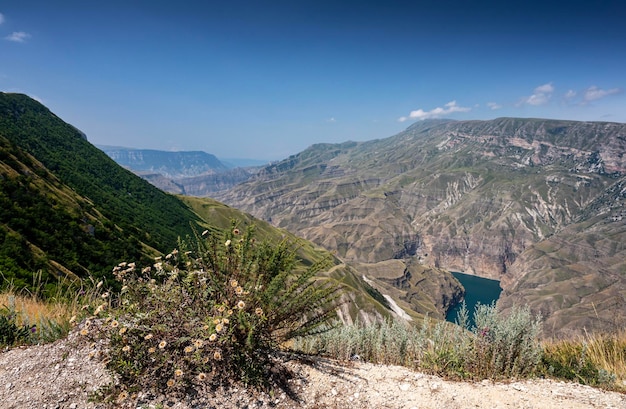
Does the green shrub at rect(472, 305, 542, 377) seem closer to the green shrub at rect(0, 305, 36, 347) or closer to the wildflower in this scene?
the wildflower

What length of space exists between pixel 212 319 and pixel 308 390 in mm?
1697

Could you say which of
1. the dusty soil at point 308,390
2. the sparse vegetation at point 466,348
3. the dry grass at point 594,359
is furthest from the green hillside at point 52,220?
the dry grass at point 594,359

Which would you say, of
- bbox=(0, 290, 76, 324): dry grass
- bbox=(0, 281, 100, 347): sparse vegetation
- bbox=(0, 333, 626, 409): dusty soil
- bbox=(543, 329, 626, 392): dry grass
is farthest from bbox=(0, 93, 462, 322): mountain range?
bbox=(543, 329, 626, 392): dry grass

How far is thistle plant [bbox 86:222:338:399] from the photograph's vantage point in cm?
388

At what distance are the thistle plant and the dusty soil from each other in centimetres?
26

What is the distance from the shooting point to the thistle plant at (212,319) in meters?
3.88

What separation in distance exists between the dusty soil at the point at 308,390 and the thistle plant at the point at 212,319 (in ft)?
0.86

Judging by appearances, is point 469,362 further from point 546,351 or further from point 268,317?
point 268,317

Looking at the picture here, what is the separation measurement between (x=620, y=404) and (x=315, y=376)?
4.20 meters

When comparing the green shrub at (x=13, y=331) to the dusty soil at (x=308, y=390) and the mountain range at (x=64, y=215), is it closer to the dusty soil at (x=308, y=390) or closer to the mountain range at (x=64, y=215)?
the dusty soil at (x=308, y=390)

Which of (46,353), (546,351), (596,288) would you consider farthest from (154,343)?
(596,288)

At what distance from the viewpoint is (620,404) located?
14.1ft

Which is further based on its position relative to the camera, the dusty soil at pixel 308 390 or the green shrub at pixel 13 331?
the green shrub at pixel 13 331

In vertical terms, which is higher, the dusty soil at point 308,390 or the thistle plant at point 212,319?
the thistle plant at point 212,319
